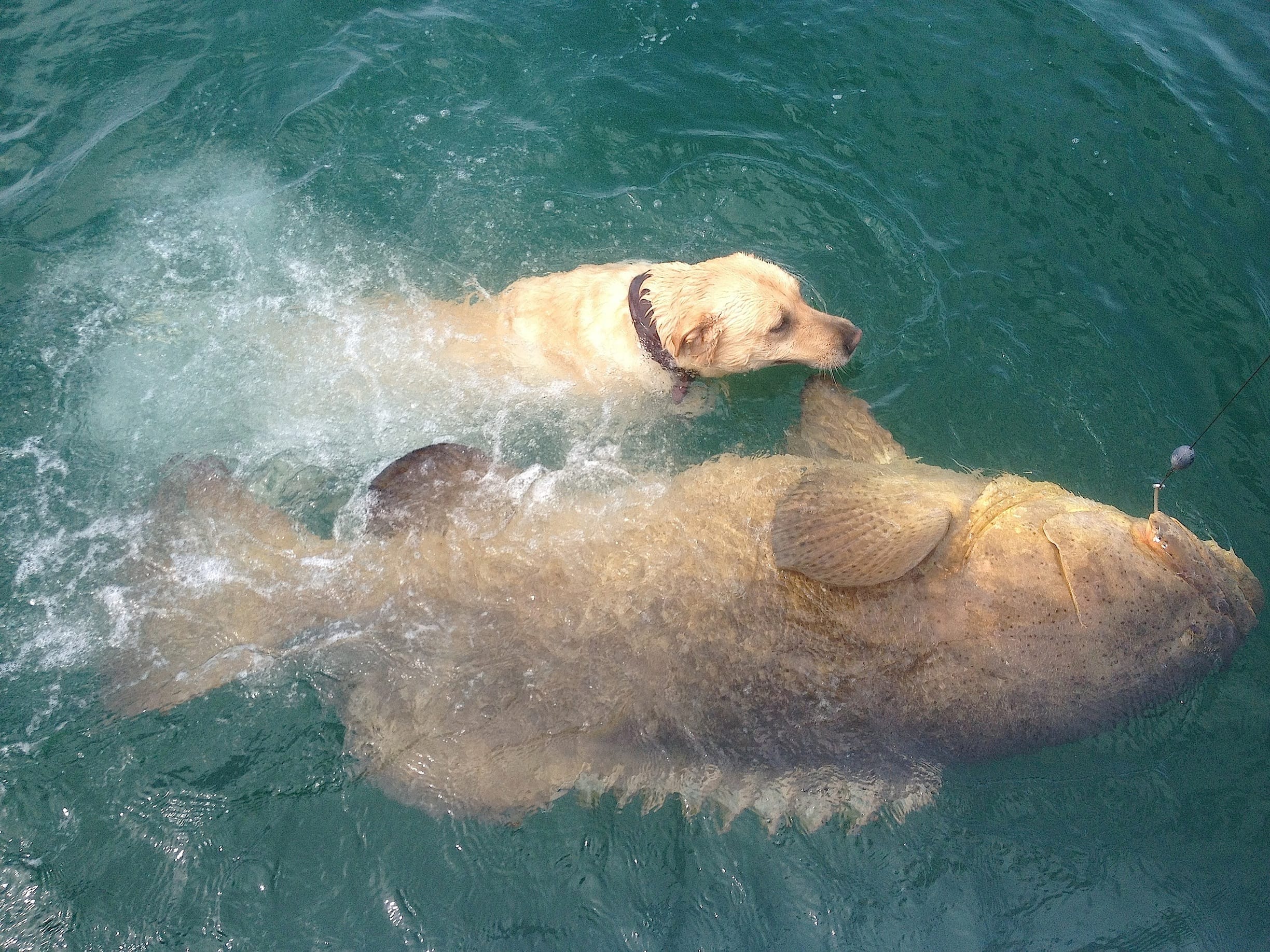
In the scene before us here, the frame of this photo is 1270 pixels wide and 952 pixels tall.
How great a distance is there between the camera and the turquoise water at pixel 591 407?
4.54 metres

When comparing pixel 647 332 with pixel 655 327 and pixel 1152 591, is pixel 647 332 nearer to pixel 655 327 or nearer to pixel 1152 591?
pixel 655 327

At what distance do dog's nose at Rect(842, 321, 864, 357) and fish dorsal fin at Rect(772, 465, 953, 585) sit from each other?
1.74 meters

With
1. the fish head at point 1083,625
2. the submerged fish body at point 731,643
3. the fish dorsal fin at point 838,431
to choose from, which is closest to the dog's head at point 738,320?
the fish dorsal fin at point 838,431

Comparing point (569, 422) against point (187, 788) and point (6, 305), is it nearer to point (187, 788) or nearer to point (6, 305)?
point (187, 788)

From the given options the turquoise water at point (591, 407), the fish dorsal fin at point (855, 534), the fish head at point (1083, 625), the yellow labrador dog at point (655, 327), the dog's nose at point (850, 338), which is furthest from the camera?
the dog's nose at point (850, 338)

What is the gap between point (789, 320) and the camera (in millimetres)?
5863

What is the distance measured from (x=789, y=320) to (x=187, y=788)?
4.68 meters

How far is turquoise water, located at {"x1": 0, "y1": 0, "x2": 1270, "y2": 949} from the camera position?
454 centimetres

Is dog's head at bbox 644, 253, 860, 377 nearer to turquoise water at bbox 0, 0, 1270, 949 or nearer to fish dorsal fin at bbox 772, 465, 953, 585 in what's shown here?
turquoise water at bbox 0, 0, 1270, 949

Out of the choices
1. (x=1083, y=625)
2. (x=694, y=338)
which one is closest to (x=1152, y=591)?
(x=1083, y=625)

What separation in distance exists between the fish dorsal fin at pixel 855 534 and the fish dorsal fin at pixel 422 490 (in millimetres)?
1917

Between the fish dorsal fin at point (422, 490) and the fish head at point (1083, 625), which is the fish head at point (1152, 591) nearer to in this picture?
the fish head at point (1083, 625)

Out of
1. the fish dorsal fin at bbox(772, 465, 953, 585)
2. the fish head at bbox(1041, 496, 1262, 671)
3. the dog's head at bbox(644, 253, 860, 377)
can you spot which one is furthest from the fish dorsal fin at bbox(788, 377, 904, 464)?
the fish head at bbox(1041, 496, 1262, 671)

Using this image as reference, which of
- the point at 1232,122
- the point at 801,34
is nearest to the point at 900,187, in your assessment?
the point at 801,34
